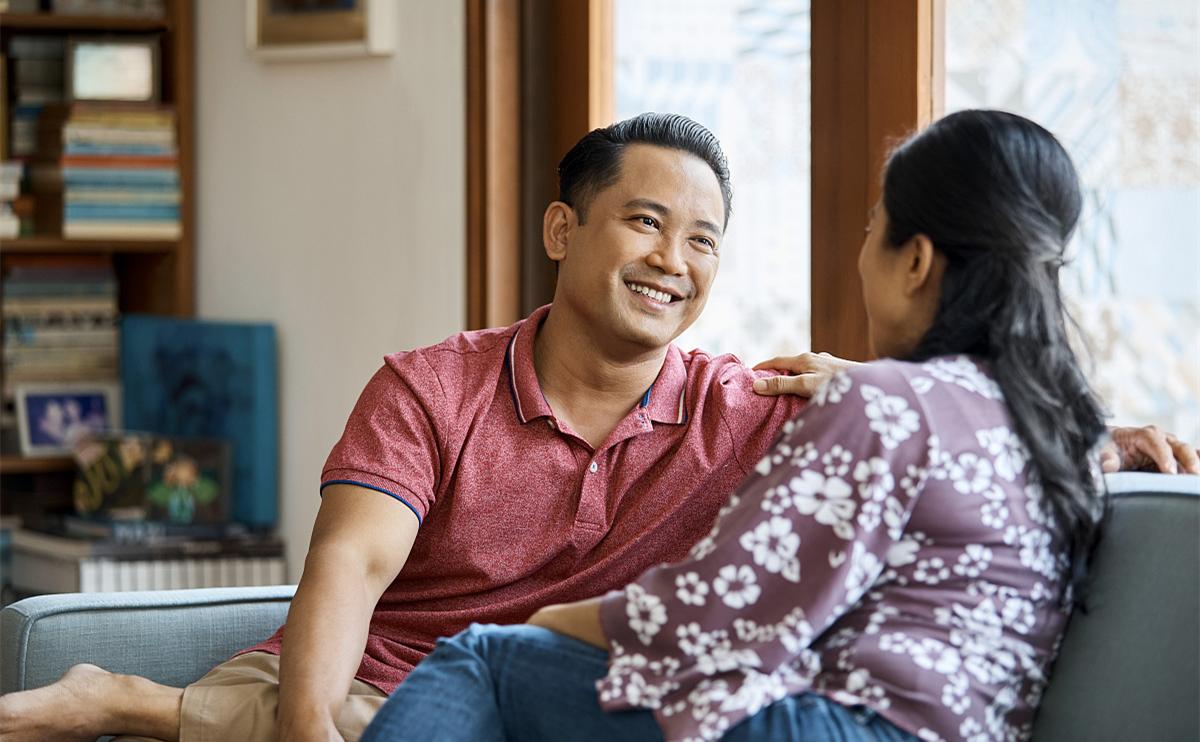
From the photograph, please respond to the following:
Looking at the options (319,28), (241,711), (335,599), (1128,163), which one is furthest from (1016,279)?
(319,28)

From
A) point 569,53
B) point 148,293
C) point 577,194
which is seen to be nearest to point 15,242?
point 148,293

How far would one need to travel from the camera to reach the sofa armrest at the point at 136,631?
1875mm

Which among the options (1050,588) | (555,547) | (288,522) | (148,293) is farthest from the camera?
(148,293)

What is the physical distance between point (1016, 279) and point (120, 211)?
100 inches

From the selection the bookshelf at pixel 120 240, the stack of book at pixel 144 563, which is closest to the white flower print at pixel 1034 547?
the stack of book at pixel 144 563

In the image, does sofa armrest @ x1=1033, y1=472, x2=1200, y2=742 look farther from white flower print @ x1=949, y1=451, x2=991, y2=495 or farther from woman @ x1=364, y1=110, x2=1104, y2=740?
white flower print @ x1=949, y1=451, x2=991, y2=495

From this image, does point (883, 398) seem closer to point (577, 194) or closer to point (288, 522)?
point (577, 194)

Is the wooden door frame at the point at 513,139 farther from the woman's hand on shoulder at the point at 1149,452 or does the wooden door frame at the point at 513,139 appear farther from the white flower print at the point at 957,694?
the white flower print at the point at 957,694

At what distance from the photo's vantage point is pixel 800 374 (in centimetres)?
201

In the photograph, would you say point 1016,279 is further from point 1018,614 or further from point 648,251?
point 648,251

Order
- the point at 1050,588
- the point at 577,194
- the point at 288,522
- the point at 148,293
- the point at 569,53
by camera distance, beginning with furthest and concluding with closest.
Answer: the point at 148,293, the point at 288,522, the point at 569,53, the point at 577,194, the point at 1050,588

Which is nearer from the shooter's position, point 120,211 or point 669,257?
point 669,257

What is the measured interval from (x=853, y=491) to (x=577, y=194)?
34.9 inches

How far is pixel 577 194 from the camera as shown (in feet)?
6.87
